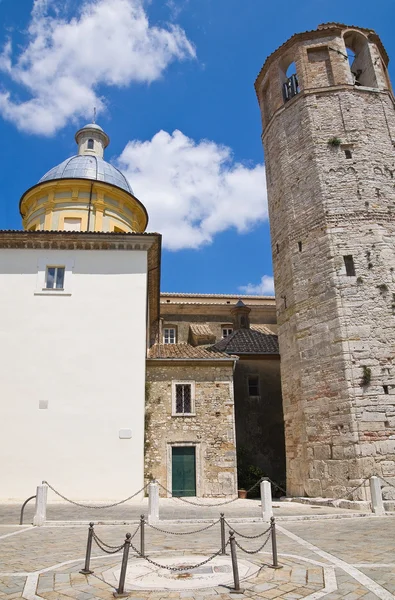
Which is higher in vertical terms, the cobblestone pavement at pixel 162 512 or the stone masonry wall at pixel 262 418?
the stone masonry wall at pixel 262 418

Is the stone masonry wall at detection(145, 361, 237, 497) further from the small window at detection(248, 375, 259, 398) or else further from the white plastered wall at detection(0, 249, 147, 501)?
the small window at detection(248, 375, 259, 398)

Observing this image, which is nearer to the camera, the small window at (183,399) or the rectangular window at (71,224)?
the small window at (183,399)

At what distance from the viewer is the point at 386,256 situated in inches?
594

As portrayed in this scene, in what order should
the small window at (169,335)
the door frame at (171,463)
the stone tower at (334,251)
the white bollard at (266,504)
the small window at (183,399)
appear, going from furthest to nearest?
the small window at (169,335) → the small window at (183,399) → the door frame at (171,463) → the stone tower at (334,251) → the white bollard at (266,504)

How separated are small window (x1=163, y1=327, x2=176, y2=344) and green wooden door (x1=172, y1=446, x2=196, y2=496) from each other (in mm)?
13741

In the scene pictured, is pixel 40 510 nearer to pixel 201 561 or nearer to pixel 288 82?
pixel 201 561

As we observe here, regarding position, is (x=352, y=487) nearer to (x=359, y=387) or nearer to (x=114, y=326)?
(x=359, y=387)

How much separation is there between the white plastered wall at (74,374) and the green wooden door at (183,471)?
2151 millimetres

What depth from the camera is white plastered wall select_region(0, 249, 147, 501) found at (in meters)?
13.6

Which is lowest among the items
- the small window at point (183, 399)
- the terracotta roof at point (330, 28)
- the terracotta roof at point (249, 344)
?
the small window at point (183, 399)

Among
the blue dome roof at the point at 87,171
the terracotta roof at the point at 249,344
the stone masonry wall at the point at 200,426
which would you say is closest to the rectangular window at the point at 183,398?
the stone masonry wall at the point at 200,426

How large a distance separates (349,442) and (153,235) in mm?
9667

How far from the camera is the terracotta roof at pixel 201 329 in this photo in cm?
2534

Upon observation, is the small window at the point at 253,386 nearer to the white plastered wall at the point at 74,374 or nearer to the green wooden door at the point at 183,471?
the green wooden door at the point at 183,471
